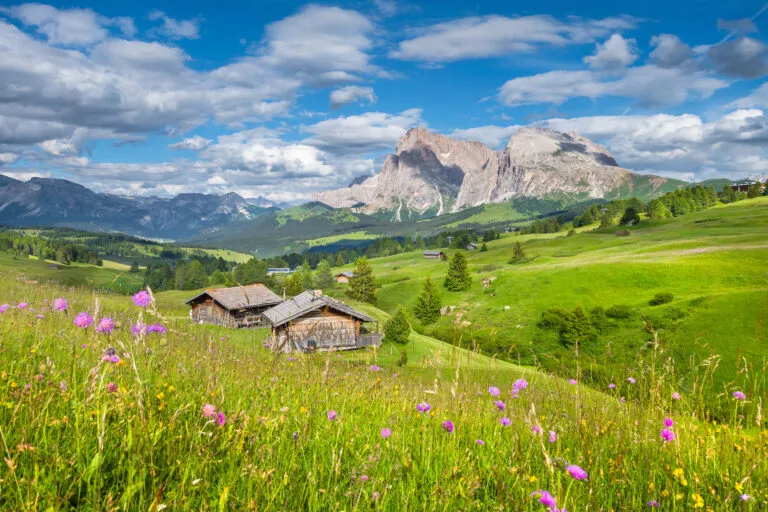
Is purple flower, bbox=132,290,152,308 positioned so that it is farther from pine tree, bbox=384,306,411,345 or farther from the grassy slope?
pine tree, bbox=384,306,411,345

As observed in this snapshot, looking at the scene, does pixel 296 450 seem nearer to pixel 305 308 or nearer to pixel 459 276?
pixel 305 308

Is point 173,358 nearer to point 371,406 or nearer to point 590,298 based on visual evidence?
point 371,406

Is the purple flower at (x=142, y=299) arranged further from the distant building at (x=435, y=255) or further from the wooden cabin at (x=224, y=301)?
the distant building at (x=435, y=255)

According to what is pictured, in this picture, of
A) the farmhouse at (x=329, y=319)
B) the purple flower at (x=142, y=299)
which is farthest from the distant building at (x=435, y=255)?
the purple flower at (x=142, y=299)

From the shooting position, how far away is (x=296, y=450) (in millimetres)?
3004

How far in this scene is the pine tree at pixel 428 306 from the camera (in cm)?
7856

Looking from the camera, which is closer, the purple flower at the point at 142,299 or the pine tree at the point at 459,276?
the purple flower at the point at 142,299

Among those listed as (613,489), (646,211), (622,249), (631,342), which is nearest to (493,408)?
(613,489)

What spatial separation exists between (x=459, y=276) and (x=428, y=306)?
46.8 ft

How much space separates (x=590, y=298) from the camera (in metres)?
68.2

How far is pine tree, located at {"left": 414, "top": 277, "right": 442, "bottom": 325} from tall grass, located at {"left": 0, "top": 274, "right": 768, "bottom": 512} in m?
74.0

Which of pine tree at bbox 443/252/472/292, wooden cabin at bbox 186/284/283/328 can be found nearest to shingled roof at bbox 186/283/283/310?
wooden cabin at bbox 186/284/283/328

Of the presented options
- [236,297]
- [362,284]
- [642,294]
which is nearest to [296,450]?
[236,297]

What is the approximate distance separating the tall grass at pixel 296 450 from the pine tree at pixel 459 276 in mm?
84838
